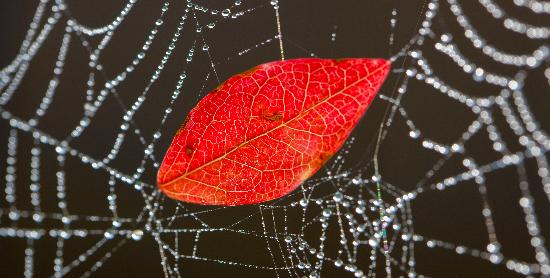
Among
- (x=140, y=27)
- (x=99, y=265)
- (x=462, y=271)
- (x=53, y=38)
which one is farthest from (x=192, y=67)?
(x=462, y=271)

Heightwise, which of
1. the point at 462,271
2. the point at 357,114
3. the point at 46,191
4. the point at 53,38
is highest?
the point at 53,38

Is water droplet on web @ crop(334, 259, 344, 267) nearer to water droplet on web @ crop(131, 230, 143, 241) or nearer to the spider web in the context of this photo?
the spider web

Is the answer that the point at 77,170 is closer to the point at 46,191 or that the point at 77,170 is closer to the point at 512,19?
the point at 46,191

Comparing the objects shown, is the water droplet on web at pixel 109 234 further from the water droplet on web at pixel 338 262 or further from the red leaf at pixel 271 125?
the water droplet on web at pixel 338 262

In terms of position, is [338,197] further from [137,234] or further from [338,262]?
[137,234]

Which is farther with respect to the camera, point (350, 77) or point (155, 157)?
point (155, 157)


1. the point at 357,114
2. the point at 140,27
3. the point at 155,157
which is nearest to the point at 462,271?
the point at 357,114

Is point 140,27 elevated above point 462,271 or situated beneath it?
elevated above
